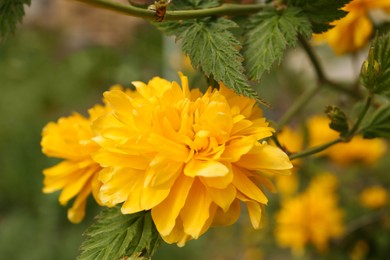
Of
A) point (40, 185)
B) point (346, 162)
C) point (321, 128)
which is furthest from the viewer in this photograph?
point (40, 185)

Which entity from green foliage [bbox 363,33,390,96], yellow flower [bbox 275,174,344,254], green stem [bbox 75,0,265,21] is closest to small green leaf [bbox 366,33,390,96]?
green foliage [bbox 363,33,390,96]

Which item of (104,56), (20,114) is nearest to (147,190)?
(20,114)

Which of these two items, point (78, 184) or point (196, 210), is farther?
point (78, 184)

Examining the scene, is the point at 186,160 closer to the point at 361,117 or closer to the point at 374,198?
the point at 361,117

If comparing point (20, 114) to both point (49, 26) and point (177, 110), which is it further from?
point (177, 110)

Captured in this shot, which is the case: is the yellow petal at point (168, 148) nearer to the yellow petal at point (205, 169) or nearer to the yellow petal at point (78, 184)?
the yellow petal at point (205, 169)

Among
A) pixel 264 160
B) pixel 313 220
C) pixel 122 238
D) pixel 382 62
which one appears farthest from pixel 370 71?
pixel 313 220
